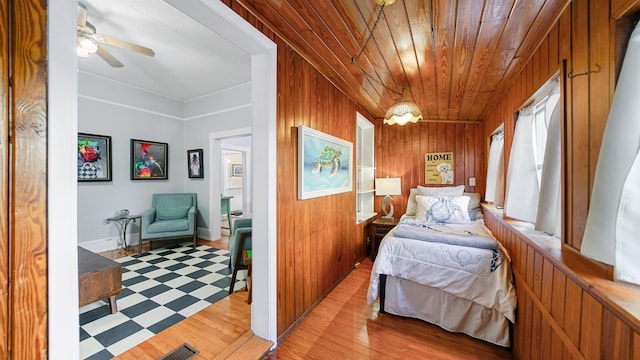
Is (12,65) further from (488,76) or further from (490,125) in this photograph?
(490,125)

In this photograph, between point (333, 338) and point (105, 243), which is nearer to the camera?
point (333, 338)

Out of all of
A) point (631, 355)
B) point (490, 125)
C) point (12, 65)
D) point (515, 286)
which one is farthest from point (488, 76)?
point (12, 65)

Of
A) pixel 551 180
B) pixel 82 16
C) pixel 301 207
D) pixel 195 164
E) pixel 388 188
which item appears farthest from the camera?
pixel 195 164

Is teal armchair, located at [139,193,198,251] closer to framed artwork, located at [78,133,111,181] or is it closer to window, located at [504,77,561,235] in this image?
framed artwork, located at [78,133,111,181]

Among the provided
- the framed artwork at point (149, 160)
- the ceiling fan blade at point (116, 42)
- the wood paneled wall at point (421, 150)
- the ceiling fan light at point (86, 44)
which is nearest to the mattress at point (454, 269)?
the wood paneled wall at point (421, 150)

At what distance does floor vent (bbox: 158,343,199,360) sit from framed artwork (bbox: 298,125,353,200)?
1323mm

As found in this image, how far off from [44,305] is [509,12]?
8.02ft

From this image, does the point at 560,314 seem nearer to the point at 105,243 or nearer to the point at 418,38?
the point at 418,38

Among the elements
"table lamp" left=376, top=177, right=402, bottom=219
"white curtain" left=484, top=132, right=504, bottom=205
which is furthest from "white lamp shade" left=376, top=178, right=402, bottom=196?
"white curtain" left=484, top=132, right=504, bottom=205

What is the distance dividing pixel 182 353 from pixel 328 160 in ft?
6.34

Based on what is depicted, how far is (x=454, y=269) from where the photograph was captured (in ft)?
6.20

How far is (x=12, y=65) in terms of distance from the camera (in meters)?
0.71

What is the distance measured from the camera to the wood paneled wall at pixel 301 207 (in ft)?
5.92

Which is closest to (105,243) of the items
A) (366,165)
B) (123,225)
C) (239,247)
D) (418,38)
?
(123,225)
